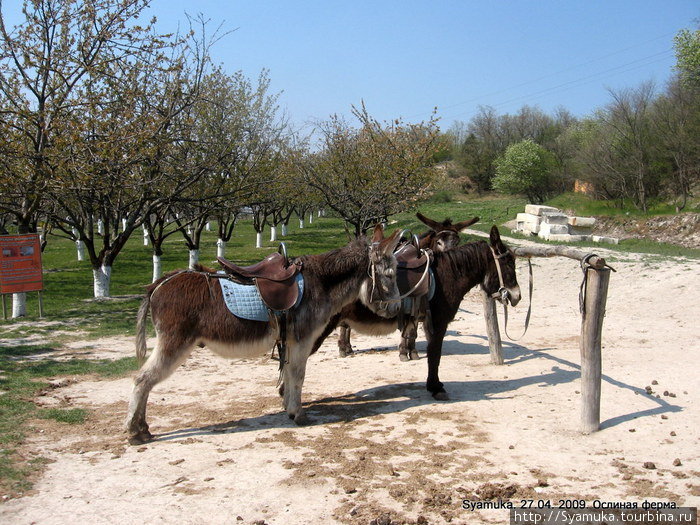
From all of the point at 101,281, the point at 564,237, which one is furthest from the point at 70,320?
the point at 564,237

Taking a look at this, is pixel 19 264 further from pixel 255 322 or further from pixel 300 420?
pixel 300 420

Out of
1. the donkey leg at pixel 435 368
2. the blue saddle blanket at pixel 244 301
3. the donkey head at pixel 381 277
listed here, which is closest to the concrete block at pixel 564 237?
the donkey leg at pixel 435 368

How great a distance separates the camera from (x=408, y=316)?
688cm

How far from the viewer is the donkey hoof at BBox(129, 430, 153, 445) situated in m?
5.36

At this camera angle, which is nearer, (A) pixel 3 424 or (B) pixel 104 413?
(A) pixel 3 424

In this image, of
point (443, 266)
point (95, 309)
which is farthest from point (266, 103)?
point (443, 266)

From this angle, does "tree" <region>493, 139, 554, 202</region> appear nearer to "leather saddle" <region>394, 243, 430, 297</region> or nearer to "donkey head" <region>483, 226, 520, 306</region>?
"donkey head" <region>483, 226, 520, 306</region>

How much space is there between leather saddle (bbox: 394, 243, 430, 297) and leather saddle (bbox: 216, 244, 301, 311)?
4.93 ft

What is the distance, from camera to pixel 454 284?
7.18 metres

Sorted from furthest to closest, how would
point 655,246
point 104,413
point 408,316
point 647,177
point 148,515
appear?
1. point 647,177
2. point 655,246
3. point 408,316
4. point 104,413
5. point 148,515

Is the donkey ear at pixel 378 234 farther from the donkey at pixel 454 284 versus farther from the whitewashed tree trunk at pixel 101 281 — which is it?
the whitewashed tree trunk at pixel 101 281

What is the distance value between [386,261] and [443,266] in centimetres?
133

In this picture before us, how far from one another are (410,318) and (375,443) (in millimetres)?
1945

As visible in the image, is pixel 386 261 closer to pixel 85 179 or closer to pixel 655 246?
pixel 85 179
